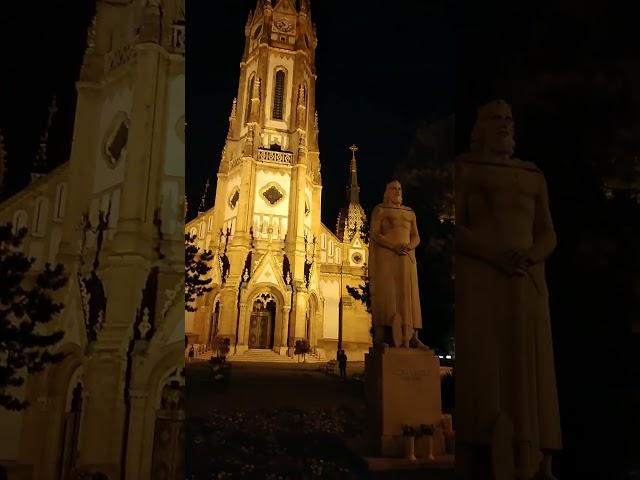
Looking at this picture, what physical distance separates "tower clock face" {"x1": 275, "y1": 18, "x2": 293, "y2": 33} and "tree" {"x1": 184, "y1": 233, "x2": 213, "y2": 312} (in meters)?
1.30

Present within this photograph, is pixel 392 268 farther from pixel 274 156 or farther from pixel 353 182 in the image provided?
pixel 274 156

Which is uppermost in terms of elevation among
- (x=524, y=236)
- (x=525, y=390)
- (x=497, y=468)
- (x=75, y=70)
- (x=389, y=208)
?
(x=75, y=70)

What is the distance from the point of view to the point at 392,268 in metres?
2.50

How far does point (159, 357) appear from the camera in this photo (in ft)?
6.15

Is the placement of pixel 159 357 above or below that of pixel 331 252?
below

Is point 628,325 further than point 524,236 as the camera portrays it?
Yes

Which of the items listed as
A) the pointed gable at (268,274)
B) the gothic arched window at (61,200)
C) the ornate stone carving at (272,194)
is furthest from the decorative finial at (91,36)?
the pointed gable at (268,274)

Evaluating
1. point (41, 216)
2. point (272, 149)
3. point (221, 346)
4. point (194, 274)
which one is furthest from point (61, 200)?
point (272, 149)

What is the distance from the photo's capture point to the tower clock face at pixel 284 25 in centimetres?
283

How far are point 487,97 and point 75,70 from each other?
1.87 m

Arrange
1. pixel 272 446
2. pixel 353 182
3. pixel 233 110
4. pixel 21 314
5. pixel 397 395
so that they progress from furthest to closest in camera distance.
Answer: pixel 353 182, pixel 233 110, pixel 397 395, pixel 272 446, pixel 21 314

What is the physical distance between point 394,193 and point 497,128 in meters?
0.58

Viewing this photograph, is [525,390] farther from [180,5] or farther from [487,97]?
[180,5]

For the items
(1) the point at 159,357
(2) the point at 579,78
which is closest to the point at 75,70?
(1) the point at 159,357
